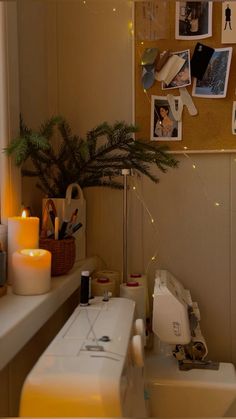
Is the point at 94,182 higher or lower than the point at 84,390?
higher

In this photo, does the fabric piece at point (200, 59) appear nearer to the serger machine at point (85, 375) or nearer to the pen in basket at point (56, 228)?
the pen in basket at point (56, 228)

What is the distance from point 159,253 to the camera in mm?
1474

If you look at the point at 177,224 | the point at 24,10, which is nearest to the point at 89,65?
the point at 24,10

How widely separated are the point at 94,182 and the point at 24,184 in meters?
0.24

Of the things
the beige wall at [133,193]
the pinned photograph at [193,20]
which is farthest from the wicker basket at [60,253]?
the pinned photograph at [193,20]

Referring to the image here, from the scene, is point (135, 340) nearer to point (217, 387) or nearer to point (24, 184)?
point (217, 387)

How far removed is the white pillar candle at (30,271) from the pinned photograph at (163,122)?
706 mm

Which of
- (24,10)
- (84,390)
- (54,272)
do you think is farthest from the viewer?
(24,10)

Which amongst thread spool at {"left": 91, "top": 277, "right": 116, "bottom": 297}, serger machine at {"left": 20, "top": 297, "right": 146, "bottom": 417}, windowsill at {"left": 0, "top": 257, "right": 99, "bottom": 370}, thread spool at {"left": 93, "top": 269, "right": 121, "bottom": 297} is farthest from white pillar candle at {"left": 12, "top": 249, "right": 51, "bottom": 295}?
thread spool at {"left": 93, "top": 269, "right": 121, "bottom": 297}

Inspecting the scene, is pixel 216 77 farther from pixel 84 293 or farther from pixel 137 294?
pixel 84 293

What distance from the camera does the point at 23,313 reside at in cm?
83

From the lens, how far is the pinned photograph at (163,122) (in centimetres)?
144

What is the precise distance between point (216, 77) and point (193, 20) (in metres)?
0.23

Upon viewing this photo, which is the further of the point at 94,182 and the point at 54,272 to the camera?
the point at 94,182
